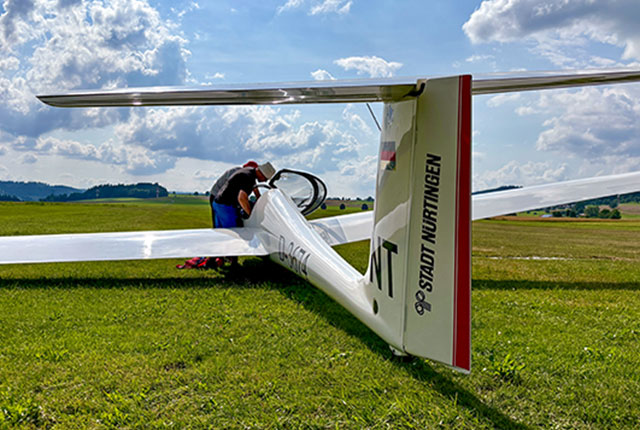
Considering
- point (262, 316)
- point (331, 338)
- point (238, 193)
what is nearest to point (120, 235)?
point (238, 193)

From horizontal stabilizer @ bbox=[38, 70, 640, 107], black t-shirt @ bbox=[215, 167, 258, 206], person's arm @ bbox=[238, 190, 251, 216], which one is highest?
horizontal stabilizer @ bbox=[38, 70, 640, 107]

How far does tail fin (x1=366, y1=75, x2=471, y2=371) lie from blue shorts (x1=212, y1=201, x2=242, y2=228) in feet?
20.6

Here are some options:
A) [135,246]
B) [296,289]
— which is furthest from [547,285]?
[135,246]

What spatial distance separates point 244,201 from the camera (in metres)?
8.93

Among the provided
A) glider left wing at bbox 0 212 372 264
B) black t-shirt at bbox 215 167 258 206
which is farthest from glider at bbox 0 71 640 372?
black t-shirt at bbox 215 167 258 206

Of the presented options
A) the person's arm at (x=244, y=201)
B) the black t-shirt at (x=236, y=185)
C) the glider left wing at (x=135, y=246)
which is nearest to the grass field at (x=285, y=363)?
the glider left wing at (x=135, y=246)

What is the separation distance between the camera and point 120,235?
837 centimetres

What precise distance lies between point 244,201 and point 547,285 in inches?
234

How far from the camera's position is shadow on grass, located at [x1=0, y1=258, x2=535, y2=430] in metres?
3.27

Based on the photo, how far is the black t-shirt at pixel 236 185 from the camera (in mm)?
8945

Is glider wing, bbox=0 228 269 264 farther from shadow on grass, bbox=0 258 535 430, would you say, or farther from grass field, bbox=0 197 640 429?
grass field, bbox=0 197 640 429

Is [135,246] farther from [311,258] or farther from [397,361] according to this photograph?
[397,361]

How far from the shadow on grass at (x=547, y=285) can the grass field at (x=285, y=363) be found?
158 mm

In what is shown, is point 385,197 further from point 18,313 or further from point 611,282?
point 611,282
